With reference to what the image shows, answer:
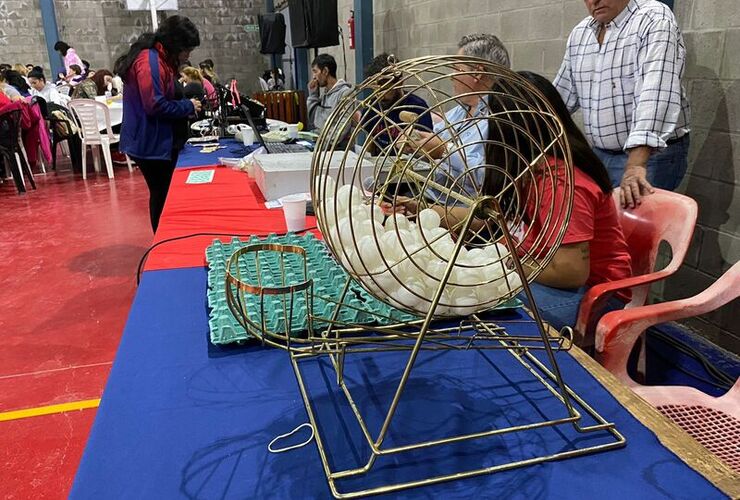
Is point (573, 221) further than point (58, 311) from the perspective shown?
No

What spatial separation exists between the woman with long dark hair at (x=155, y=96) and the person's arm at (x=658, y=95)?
1892 millimetres

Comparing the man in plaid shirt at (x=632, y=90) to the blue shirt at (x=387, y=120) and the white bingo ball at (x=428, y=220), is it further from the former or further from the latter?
the white bingo ball at (x=428, y=220)

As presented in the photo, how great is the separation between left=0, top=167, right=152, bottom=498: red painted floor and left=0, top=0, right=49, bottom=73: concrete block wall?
15.9 feet

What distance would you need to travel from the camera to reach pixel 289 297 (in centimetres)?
103

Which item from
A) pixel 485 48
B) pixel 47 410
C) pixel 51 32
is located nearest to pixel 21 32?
pixel 51 32

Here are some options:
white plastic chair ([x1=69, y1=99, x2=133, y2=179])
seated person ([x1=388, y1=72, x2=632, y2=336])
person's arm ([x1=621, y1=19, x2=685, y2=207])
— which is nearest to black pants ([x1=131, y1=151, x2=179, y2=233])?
seated person ([x1=388, y1=72, x2=632, y2=336])

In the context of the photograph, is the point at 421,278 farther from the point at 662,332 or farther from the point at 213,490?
the point at 662,332

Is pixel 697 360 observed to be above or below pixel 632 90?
below

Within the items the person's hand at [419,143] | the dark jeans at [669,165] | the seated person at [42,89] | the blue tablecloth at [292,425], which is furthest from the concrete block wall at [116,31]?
the blue tablecloth at [292,425]

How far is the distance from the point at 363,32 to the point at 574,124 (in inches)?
165

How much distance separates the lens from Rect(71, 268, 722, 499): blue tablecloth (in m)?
0.62

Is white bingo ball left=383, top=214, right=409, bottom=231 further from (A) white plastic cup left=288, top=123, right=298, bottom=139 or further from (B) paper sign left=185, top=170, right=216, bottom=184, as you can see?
(A) white plastic cup left=288, top=123, right=298, bottom=139

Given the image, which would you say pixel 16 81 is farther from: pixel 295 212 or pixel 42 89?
pixel 295 212

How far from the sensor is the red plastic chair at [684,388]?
1064 millimetres
